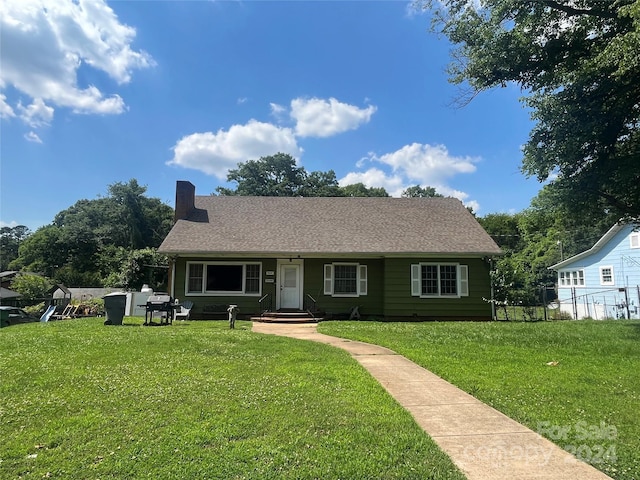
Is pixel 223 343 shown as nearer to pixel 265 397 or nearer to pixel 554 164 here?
pixel 265 397

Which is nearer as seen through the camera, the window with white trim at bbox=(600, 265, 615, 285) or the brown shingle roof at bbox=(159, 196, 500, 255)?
the brown shingle roof at bbox=(159, 196, 500, 255)

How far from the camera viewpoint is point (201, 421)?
4105 mm

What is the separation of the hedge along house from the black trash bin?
142 inches

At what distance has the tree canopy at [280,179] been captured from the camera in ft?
157

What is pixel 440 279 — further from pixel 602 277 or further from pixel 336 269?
pixel 602 277

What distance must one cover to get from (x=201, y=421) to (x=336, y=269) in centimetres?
1307

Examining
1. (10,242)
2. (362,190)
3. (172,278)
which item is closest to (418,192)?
(362,190)

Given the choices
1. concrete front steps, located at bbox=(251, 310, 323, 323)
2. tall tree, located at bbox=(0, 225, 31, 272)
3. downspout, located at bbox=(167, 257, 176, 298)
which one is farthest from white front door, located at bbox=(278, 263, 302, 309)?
tall tree, located at bbox=(0, 225, 31, 272)

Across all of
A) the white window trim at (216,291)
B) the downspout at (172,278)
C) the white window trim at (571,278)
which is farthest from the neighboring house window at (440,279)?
the white window trim at (571,278)

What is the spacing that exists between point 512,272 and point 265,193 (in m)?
28.4

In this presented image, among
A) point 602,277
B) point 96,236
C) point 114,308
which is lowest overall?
point 114,308

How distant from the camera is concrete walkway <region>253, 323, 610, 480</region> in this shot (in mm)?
3273

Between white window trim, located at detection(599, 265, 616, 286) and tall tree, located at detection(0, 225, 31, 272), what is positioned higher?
tall tree, located at detection(0, 225, 31, 272)

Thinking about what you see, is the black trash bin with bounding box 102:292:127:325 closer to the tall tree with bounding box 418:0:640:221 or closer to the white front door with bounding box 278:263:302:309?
the white front door with bounding box 278:263:302:309
